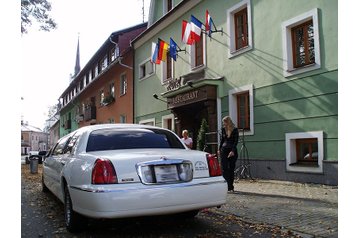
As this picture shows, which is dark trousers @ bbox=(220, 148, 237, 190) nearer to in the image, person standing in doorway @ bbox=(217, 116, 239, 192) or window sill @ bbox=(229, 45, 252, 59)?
person standing in doorway @ bbox=(217, 116, 239, 192)

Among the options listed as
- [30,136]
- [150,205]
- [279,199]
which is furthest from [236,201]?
[30,136]

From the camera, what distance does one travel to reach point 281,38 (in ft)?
34.8

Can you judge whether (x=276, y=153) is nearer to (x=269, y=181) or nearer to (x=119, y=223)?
(x=269, y=181)

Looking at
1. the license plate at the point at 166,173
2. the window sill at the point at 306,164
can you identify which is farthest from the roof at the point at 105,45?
the license plate at the point at 166,173

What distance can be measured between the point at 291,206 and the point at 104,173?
12.1 ft

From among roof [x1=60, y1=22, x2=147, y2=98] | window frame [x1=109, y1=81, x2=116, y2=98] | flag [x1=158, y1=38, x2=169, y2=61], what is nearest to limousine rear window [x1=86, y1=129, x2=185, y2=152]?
flag [x1=158, y1=38, x2=169, y2=61]

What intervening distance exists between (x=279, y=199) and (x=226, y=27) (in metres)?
7.57

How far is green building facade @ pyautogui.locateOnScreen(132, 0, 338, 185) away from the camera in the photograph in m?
9.23

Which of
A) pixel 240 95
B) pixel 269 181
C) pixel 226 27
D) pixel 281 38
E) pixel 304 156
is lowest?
pixel 269 181

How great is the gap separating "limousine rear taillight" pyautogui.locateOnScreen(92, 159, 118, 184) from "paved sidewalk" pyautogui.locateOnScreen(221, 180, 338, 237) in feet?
7.76

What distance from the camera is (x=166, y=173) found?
4.44 m

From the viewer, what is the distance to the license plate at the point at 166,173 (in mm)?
4387

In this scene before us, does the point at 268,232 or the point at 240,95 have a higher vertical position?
the point at 240,95

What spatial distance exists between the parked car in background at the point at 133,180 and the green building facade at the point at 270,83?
531cm
